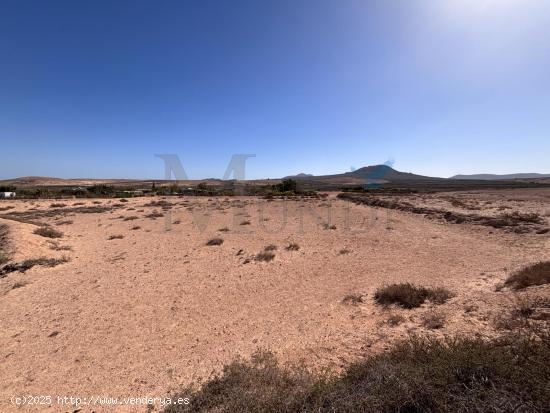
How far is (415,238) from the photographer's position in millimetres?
15258

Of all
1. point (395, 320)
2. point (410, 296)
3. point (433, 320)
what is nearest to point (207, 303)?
point (395, 320)

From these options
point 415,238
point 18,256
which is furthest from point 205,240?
point 415,238

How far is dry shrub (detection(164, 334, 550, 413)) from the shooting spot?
282cm

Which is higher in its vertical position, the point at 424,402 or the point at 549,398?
the point at 549,398

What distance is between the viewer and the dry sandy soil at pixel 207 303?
485cm

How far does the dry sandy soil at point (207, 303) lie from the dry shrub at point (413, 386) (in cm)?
100

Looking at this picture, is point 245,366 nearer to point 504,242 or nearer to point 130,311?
point 130,311

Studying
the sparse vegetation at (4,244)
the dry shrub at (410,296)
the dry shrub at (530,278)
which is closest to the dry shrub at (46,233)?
the sparse vegetation at (4,244)

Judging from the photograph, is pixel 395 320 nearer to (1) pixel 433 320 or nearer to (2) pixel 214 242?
(1) pixel 433 320

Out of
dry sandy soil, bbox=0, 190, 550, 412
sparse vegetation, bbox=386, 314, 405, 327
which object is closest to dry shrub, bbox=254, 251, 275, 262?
dry sandy soil, bbox=0, 190, 550, 412

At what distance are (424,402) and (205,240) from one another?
13.4 metres

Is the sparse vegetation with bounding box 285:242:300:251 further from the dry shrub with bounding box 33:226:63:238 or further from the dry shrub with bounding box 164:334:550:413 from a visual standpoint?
the dry shrub with bounding box 33:226:63:238

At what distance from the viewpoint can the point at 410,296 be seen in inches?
277

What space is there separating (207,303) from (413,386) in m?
5.49
